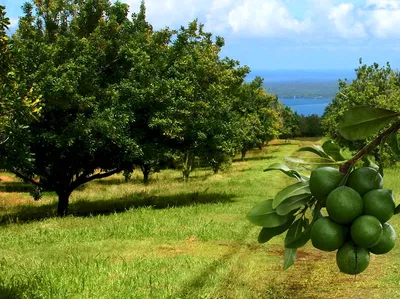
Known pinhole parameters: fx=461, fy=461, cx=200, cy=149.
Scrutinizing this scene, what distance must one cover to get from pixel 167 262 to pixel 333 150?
6.91m

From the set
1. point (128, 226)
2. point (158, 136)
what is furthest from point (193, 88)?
point (128, 226)

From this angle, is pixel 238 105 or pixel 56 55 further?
pixel 238 105

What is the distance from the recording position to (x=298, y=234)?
1099mm

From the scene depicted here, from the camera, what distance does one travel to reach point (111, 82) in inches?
601

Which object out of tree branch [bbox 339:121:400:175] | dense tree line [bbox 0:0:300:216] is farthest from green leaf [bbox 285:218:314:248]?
dense tree line [bbox 0:0:300:216]

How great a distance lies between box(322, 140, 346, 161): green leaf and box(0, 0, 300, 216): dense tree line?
11.3 meters

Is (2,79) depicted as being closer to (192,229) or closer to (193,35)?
(192,229)

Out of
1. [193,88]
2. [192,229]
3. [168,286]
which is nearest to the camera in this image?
[168,286]

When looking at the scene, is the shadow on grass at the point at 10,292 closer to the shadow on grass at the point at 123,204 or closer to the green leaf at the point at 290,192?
the green leaf at the point at 290,192

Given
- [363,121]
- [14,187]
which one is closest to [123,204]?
[363,121]

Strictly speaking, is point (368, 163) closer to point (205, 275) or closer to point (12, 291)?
point (12, 291)

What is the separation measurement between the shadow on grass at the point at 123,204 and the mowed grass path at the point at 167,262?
2.11 metres

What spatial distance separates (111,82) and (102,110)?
1.43 meters

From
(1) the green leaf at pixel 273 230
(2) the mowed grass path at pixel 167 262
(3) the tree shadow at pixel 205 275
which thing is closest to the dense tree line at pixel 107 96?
(2) the mowed grass path at pixel 167 262
